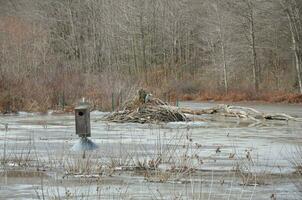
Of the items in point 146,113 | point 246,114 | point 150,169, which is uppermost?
point 146,113

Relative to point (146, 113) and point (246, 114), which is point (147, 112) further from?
point (246, 114)

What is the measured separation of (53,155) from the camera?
42.5 ft

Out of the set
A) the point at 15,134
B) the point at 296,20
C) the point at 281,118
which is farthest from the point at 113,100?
the point at 296,20

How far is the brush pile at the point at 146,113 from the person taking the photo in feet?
77.3

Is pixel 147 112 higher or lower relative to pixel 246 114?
higher

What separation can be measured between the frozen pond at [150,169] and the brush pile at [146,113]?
5679mm

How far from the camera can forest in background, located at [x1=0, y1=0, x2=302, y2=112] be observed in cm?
3484

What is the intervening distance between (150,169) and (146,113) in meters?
12.8

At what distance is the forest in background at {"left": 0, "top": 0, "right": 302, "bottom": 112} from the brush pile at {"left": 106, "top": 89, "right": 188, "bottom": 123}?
7426 millimetres

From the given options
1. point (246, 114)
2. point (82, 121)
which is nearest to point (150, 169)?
point (82, 121)

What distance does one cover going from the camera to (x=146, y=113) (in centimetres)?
2375

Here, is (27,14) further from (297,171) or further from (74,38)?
(297,171)

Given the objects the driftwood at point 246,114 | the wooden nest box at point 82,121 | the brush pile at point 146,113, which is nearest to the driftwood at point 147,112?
the brush pile at point 146,113

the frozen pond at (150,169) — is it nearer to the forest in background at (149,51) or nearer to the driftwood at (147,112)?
the driftwood at (147,112)
